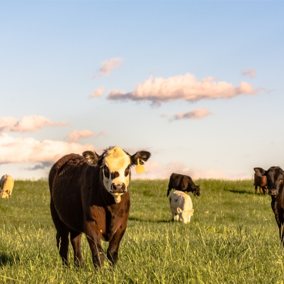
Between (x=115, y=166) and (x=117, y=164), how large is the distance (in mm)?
55

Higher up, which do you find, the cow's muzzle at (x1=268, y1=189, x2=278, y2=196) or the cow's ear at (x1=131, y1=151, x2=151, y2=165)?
the cow's ear at (x1=131, y1=151, x2=151, y2=165)

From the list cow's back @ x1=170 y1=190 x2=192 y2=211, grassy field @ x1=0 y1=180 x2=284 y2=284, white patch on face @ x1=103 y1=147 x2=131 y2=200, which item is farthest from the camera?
cow's back @ x1=170 y1=190 x2=192 y2=211

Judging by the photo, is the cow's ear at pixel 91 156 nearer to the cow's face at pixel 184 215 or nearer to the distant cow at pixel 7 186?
the cow's face at pixel 184 215

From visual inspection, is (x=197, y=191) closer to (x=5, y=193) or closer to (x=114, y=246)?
(x=5, y=193)

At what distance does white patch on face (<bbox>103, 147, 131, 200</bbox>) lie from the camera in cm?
634

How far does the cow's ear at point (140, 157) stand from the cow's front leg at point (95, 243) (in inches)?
48.9

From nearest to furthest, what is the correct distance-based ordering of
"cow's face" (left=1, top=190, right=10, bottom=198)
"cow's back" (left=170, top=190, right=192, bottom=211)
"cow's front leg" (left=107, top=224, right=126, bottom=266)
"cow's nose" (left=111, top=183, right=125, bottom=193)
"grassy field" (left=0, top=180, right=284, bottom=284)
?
"grassy field" (left=0, top=180, right=284, bottom=284) → "cow's nose" (left=111, top=183, right=125, bottom=193) → "cow's front leg" (left=107, top=224, right=126, bottom=266) → "cow's back" (left=170, top=190, right=192, bottom=211) → "cow's face" (left=1, top=190, right=10, bottom=198)

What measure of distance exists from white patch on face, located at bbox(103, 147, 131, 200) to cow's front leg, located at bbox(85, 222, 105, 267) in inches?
22.8

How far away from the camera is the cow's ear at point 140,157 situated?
693 cm

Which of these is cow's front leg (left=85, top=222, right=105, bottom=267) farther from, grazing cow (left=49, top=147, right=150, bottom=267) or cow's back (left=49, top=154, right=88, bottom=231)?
cow's back (left=49, top=154, right=88, bottom=231)

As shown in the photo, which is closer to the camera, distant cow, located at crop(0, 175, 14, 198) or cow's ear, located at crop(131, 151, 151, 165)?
cow's ear, located at crop(131, 151, 151, 165)

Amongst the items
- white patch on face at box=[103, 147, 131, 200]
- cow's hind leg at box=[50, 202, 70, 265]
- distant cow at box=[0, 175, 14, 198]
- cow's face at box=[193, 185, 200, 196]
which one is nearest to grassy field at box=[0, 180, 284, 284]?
cow's hind leg at box=[50, 202, 70, 265]

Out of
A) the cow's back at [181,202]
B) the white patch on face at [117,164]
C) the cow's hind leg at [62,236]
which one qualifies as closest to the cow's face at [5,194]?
the cow's back at [181,202]

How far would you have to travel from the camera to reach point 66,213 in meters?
7.69
